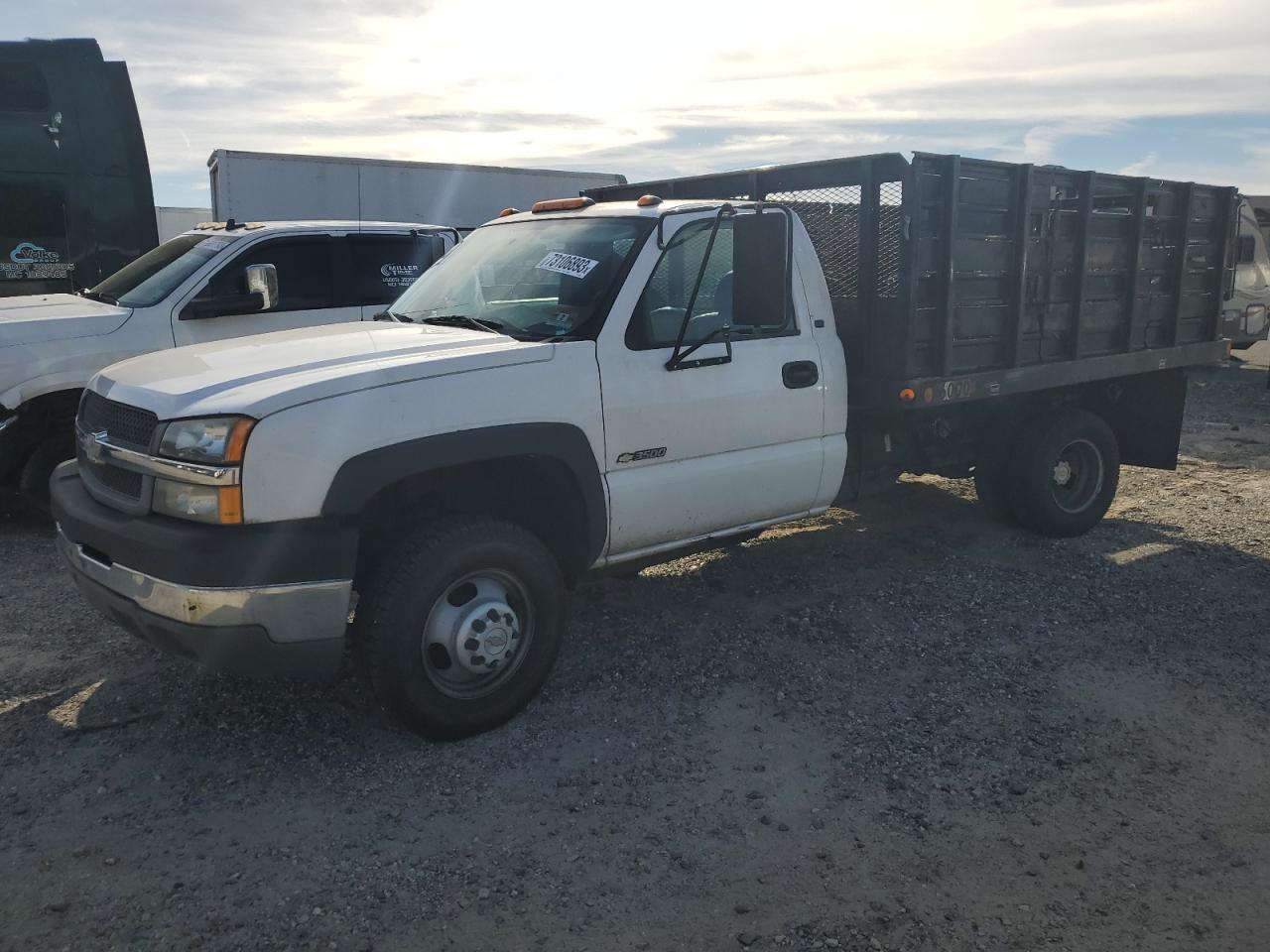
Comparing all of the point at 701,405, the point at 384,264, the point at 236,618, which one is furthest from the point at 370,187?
the point at 236,618

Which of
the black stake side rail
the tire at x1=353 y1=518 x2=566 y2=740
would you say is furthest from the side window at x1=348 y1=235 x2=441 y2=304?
the tire at x1=353 y1=518 x2=566 y2=740

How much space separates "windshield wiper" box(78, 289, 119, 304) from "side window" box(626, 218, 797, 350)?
4.32 metres

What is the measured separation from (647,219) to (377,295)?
360cm

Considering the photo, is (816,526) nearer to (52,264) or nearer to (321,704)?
(321,704)

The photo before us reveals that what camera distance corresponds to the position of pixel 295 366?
12.6ft

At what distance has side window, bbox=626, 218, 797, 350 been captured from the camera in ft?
14.6

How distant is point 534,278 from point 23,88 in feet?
20.0

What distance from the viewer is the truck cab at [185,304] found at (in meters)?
6.39

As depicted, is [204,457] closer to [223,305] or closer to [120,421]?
[120,421]

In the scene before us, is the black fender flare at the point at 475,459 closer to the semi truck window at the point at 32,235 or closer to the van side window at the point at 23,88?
the semi truck window at the point at 32,235

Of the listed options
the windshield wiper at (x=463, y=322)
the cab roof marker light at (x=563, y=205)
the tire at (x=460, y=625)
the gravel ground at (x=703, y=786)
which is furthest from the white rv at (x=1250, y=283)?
the tire at (x=460, y=625)

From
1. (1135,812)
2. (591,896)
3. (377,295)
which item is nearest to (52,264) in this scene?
(377,295)

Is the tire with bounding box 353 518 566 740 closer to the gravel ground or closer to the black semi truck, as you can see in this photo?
the gravel ground

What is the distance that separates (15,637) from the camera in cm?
499
